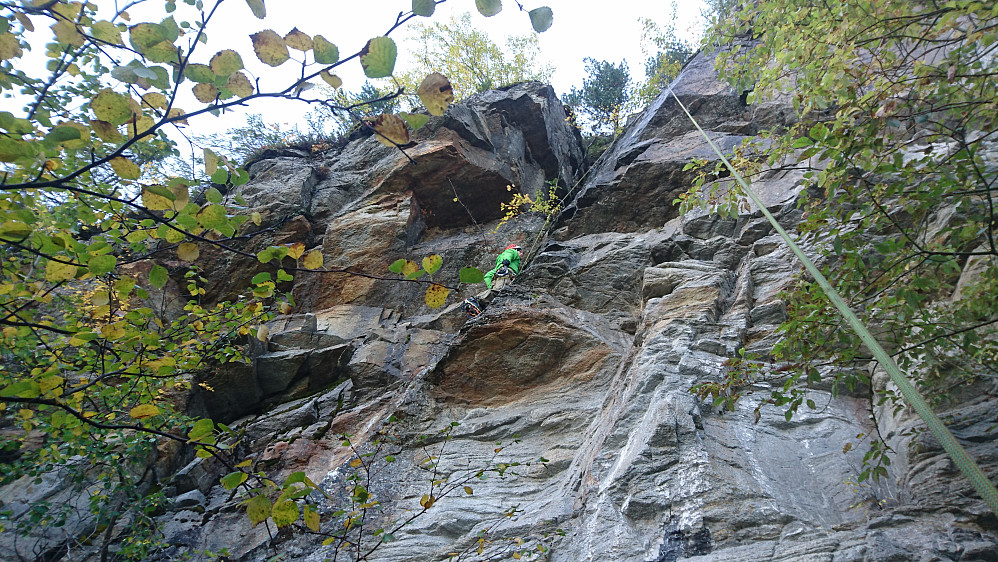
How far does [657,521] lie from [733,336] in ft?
9.41

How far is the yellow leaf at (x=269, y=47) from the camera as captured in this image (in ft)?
6.11

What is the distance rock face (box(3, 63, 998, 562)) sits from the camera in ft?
12.1

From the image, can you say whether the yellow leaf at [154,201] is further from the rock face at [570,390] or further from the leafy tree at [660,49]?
the leafy tree at [660,49]

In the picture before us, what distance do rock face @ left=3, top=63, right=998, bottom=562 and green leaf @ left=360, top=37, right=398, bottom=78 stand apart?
0.51m

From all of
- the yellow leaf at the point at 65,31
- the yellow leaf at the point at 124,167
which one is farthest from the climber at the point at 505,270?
the yellow leaf at the point at 65,31

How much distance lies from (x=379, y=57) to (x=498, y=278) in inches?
359

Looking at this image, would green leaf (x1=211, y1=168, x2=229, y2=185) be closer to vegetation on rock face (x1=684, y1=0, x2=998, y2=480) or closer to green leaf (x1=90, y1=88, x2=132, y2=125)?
green leaf (x1=90, y1=88, x2=132, y2=125)

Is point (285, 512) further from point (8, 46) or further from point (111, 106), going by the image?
point (8, 46)

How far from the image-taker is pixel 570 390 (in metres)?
6.97

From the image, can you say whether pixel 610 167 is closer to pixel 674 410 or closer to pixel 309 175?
pixel 674 410

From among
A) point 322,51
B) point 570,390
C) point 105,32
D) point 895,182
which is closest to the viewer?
point 322,51

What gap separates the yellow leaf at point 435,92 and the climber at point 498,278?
8.08 m

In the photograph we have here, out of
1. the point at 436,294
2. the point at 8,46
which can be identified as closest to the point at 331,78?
the point at 436,294

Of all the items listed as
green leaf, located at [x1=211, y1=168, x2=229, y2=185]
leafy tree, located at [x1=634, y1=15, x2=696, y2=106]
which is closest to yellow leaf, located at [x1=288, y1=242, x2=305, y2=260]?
green leaf, located at [x1=211, y1=168, x2=229, y2=185]
